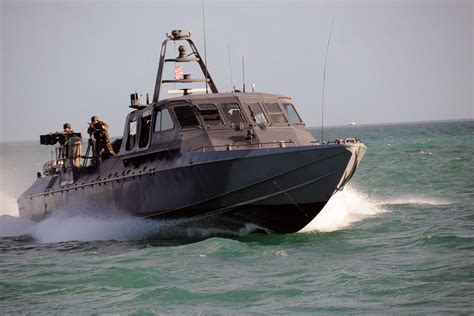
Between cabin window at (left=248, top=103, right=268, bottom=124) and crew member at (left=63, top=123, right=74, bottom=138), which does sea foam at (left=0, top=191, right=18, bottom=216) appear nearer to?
crew member at (left=63, top=123, right=74, bottom=138)

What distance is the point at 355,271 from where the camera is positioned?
12484mm

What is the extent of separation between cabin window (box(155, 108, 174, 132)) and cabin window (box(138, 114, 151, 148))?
1.64 ft

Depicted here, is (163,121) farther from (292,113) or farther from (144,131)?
(292,113)

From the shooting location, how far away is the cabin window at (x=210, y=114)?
1692 cm

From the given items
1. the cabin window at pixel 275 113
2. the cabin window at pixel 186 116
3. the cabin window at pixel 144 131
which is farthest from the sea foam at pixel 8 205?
the cabin window at pixel 275 113

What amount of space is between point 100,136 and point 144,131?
236 centimetres

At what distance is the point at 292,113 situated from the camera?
1800 cm

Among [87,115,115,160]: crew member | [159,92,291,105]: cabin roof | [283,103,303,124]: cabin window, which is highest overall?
[159,92,291,105]: cabin roof

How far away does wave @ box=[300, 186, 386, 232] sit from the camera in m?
17.7

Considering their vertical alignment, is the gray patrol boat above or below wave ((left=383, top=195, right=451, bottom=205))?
above

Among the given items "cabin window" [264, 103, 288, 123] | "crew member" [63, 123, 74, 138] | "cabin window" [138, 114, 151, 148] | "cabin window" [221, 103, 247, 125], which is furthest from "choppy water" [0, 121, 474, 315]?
"crew member" [63, 123, 74, 138]

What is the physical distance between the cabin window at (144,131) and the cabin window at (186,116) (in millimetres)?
1066

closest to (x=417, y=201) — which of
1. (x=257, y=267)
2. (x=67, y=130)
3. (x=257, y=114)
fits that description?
(x=257, y=114)

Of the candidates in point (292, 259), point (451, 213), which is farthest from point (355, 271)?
point (451, 213)
